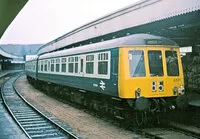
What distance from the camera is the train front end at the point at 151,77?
35.5 ft

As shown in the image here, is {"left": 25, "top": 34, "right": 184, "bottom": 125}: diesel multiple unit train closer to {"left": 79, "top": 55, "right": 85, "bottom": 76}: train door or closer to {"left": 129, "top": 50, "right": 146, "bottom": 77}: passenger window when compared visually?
{"left": 129, "top": 50, "right": 146, "bottom": 77}: passenger window

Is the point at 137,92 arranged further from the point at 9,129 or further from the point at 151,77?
the point at 9,129

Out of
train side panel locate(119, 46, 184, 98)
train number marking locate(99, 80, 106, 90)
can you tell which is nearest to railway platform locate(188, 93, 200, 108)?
train side panel locate(119, 46, 184, 98)

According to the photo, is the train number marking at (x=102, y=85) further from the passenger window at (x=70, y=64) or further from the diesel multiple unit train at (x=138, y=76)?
the passenger window at (x=70, y=64)

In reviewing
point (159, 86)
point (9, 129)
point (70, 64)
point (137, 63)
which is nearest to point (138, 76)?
point (137, 63)

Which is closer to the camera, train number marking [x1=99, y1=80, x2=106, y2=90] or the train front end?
the train front end

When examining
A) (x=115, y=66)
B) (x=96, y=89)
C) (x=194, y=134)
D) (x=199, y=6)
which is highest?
(x=199, y=6)

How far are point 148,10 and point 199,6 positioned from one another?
3065 mm

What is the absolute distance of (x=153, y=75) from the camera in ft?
37.0

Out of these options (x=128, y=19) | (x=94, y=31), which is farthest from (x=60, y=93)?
Result: (x=128, y=19)

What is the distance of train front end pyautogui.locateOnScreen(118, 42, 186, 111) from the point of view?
35.5ft

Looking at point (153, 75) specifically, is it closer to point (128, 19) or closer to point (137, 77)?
point (137, 77)

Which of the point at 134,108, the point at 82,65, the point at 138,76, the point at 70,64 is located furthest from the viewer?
the point at 70,64

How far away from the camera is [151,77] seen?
11.2 meters
